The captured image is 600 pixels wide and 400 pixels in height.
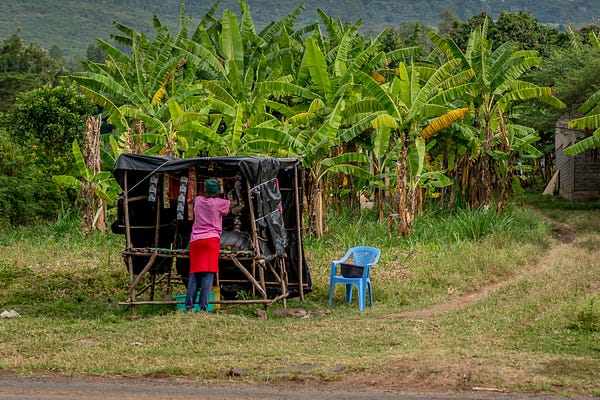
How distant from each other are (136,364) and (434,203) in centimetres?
1415

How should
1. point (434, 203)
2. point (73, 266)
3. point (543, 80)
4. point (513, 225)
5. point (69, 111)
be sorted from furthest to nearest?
point (543, 80) → point (69, 111) → point (434, 203) → point (513, 225) → point (73, 266)

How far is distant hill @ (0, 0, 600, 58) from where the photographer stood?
145000 mm

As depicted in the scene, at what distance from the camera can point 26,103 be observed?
23.3 metres

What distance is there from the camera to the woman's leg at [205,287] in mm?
10859

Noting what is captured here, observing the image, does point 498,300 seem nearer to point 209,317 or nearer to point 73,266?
point 209,317

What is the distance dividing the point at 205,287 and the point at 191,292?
19 centimetres

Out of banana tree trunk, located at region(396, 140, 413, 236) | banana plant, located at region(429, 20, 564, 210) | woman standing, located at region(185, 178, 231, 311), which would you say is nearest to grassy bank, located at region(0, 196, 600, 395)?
banana tree trunk, located at region(396, 140, 413, 236)

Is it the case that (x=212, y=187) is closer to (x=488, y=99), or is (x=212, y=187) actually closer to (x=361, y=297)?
(x=361, y=297)

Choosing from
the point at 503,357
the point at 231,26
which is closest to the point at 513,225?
the point at 231,26

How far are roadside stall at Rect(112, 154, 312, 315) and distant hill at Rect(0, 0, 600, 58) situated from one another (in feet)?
432

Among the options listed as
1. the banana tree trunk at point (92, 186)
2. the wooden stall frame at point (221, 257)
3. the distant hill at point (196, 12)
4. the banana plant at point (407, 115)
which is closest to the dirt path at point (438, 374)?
the wooden stall frame at point (221, 257)

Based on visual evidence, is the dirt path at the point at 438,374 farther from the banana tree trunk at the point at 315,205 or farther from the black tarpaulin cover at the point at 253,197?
the banana tree trunk at the point at 315,205

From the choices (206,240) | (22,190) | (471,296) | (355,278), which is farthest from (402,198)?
(22,190)

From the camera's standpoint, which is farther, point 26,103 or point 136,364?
point 26,103
